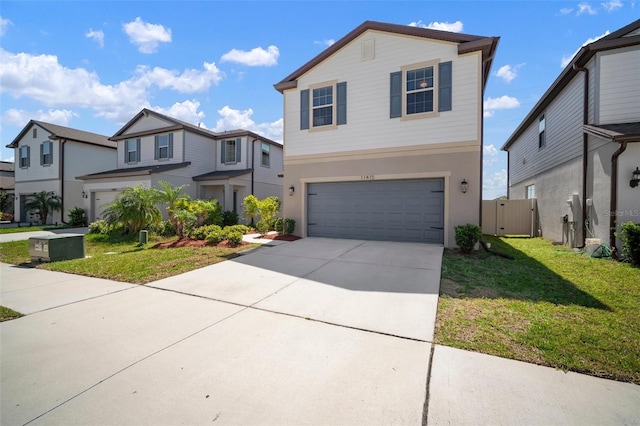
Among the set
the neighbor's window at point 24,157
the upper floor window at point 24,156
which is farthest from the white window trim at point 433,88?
the neighbor's window at point 24,157

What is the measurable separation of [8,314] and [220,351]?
3518 mm

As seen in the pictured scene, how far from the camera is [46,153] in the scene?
20516mm

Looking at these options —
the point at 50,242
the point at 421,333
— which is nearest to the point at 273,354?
the point at 421,333

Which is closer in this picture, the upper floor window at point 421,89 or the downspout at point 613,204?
the downspout at point 613,204

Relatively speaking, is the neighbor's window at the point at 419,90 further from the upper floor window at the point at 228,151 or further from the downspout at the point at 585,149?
the upper floor window at the point at 228,151

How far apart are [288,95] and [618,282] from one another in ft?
37.0

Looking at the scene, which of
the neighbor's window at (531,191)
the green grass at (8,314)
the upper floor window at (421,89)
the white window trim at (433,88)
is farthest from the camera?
the neighbor's window at (531,191)

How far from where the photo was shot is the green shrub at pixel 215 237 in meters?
9.92

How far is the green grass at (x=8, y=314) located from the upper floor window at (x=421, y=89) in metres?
10.2

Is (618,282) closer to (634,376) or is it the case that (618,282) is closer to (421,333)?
(634,376)

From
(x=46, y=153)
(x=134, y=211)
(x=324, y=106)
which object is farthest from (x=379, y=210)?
(x=46, y=153)

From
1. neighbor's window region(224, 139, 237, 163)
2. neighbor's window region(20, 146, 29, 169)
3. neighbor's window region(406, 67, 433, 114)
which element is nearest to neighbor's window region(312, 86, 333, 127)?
neighbor's window region(406, 67, 433, 114)

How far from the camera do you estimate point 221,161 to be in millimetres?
19531

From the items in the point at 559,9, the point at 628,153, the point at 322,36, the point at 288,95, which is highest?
the point at 322,36
